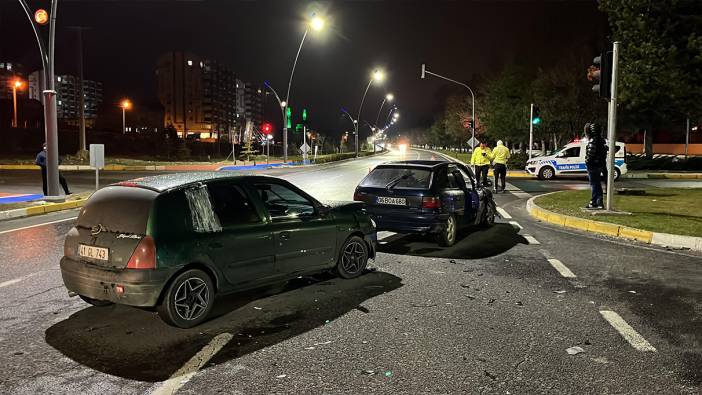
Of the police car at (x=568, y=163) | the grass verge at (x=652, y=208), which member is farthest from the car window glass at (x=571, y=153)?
the grass verge at (x=652, y=208)

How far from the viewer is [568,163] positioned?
86.0 ft

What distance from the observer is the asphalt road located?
3939 mm

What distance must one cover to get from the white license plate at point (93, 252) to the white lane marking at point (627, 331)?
4.56m

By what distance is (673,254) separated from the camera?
8766mm

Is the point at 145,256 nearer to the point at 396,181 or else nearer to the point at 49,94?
the point at 396,181

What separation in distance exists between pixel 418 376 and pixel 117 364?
2.22 metres

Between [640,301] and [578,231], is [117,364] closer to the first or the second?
[640,301]

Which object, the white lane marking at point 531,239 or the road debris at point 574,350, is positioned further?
the white lane marking at point 531,239

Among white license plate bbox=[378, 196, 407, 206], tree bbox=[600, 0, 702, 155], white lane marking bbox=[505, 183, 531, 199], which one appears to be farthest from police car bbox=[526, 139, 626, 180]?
white license plate bbox=[378, 196, 407, 206]

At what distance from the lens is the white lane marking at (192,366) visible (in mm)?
3810

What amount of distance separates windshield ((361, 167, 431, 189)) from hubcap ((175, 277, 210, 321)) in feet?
14.8

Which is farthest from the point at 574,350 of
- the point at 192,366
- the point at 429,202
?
the point at 429,202

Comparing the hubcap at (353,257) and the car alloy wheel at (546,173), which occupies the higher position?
the car alloy wheel at (546,173)

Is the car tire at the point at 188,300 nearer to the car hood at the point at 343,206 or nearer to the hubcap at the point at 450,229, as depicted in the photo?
the car hood at the point at 343,206
